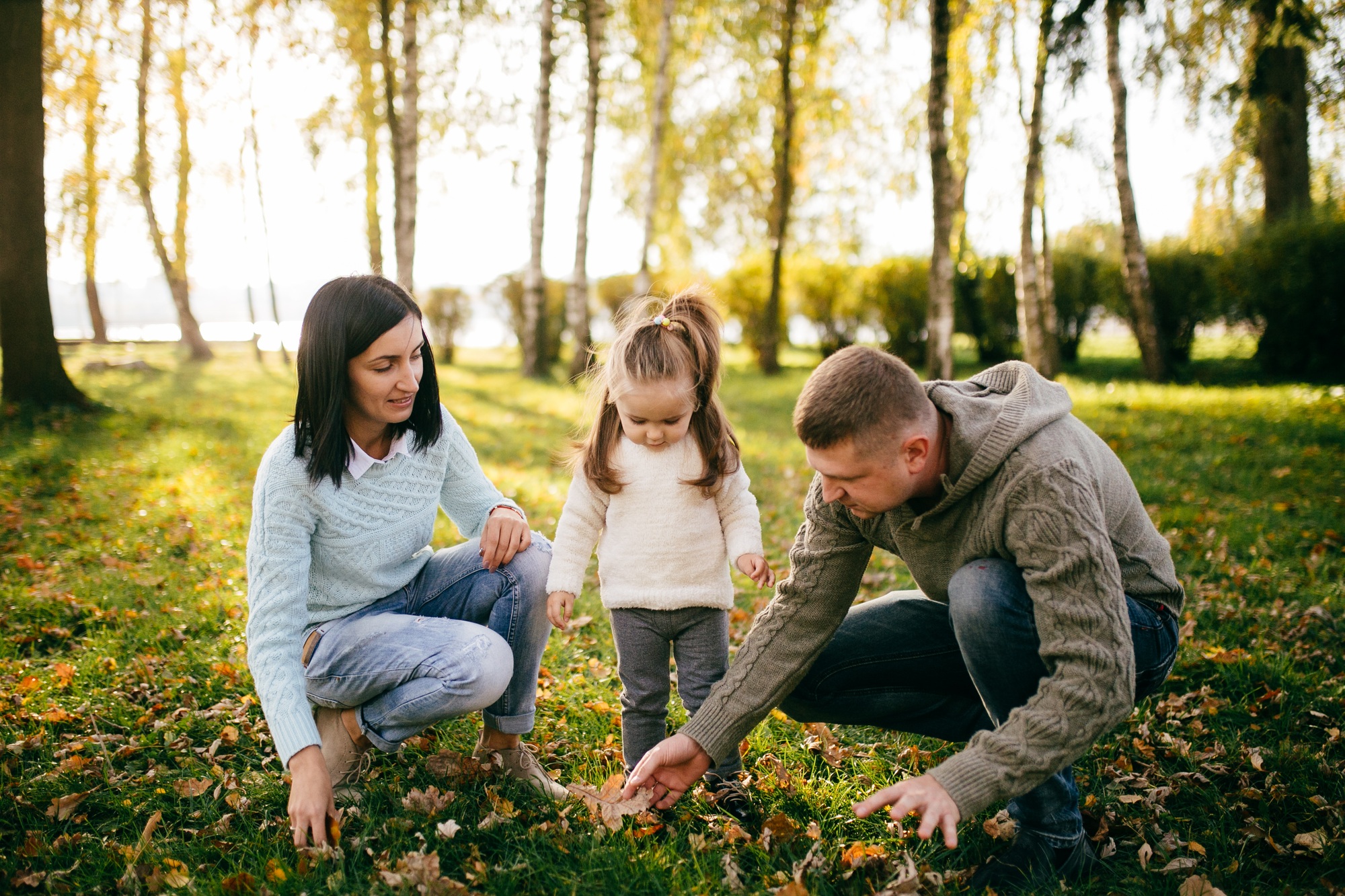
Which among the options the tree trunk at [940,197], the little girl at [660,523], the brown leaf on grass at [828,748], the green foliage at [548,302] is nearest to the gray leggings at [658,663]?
the little girl at [660,523]

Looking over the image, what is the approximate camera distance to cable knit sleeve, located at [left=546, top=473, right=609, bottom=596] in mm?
2752

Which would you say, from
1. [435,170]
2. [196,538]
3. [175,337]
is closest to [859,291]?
[435,170]

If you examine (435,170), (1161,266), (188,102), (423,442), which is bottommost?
(423,442)

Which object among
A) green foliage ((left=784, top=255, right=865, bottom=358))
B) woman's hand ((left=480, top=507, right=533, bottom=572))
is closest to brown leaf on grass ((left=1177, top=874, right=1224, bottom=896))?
woman's hand ((left=480, top=507, right=533, bottom=572))

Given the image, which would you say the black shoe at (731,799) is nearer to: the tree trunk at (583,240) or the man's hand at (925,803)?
the man's hand at (925,803)

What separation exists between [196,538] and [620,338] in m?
4.12

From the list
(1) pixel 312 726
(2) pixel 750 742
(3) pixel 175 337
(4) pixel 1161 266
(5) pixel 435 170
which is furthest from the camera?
(3) pixel 175 337

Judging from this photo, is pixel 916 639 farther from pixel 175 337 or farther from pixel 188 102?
pixel 175 337

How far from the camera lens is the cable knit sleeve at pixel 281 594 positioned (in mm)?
2260

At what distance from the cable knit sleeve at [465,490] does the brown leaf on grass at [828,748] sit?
1.39 m

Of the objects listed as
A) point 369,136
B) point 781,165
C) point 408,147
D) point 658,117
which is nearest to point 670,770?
point 408,147

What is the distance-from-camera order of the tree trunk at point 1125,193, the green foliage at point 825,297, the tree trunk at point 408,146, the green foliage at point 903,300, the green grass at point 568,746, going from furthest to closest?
1. the green foliage at point 825,297
2. the green foliage at point 903,300
3. the tree trunk at point 408,146
4. the tree trunk at point 1125,193
5. the green grass at point 568,746

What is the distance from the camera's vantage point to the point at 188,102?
18.0 m

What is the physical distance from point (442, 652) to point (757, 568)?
3.33 ft
